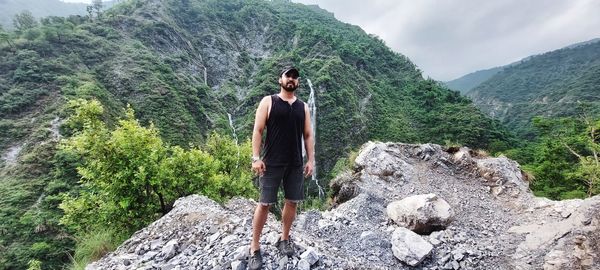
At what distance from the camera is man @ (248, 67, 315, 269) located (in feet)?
13.1

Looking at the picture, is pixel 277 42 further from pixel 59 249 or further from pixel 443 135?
pixel 59 249

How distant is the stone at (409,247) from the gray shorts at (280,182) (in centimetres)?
291

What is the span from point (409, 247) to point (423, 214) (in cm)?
140

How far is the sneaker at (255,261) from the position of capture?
4.18 metres

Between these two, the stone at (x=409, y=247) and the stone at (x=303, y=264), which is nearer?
the stone at (x=303, y=264)

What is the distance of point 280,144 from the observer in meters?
4.01

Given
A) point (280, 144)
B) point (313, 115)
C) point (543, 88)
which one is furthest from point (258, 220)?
point (543, 88)

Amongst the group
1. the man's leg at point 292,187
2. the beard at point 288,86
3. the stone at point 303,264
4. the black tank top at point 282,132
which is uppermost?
the beard at point 288,86

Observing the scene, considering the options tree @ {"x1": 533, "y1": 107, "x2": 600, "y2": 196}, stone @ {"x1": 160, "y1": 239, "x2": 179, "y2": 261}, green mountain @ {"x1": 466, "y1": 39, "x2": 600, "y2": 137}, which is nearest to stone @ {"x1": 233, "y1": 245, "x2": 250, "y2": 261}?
stone @ {"x1": 160, "y1": 239, "x2": 179, "y2": 261}

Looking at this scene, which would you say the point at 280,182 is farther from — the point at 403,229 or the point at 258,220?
the point at 403,229

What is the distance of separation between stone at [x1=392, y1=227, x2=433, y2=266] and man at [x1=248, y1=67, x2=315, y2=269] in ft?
9.78

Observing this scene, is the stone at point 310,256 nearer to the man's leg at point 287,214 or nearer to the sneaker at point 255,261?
the man's leg at point 287,214

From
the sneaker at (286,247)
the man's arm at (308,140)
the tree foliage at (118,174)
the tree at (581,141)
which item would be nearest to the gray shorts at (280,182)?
the man's arm at (308,140)

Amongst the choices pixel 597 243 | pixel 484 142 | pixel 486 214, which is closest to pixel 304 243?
pixel 597 243
